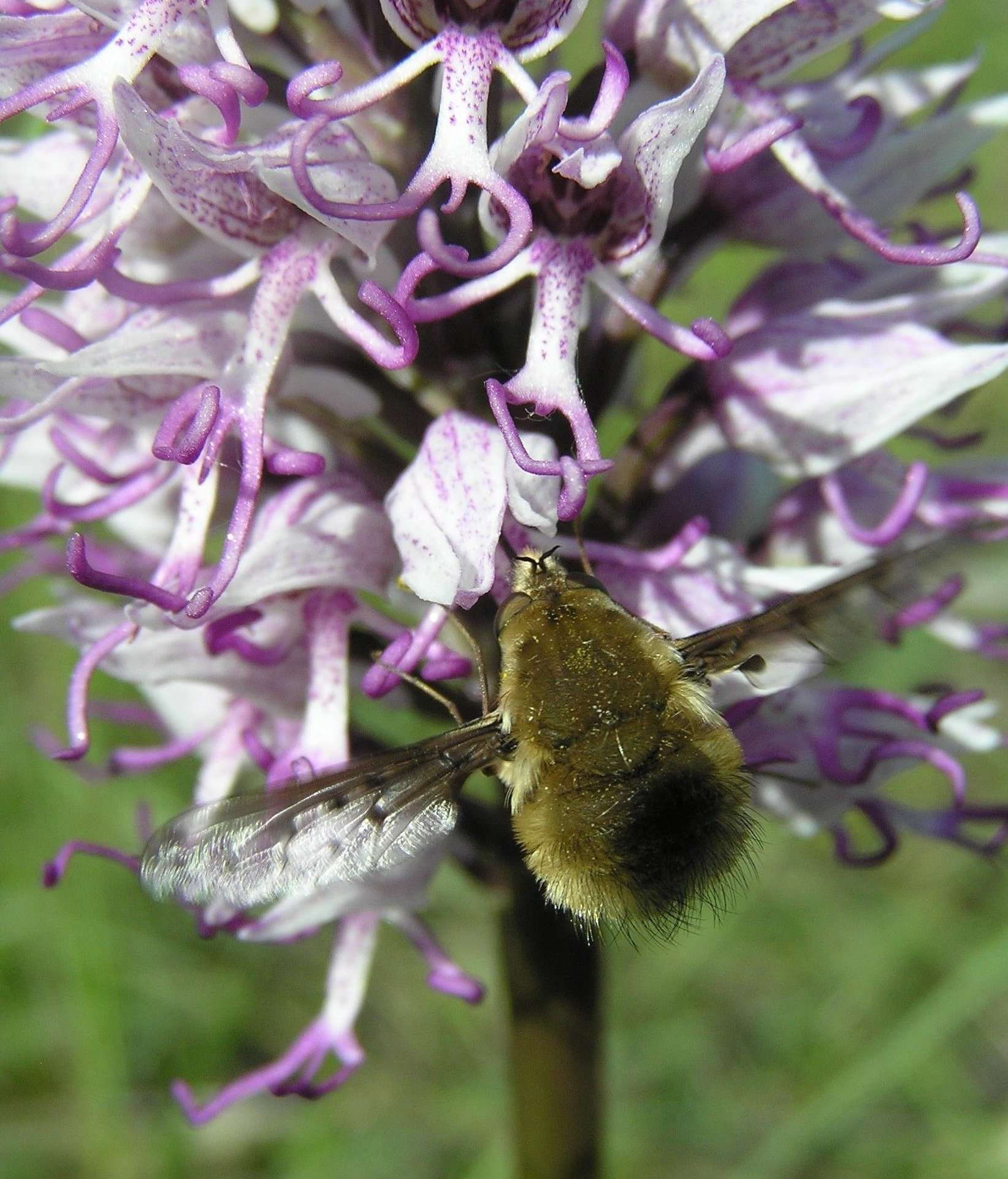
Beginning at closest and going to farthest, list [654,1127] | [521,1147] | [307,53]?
[307,53] → [521,1147] → [654,1127]

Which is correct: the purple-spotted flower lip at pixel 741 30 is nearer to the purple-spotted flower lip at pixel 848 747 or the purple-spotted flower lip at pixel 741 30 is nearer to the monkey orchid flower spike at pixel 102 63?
the monkey orchid flower spike at pixel 102 63

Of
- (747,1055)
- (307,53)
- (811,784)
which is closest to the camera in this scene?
(307,53)

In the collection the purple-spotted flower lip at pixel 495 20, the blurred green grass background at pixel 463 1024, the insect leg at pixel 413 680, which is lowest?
the blurred green grass background at pixel 463 1024

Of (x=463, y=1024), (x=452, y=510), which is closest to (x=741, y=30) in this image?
(x=452, y=510)

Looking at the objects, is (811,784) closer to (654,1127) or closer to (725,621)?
(725,621)

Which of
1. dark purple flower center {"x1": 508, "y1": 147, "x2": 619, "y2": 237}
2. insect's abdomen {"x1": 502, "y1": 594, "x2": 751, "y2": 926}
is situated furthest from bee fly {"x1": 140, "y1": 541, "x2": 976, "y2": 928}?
dark purple flower center {"x1": 508, "y1": 147, "x2": 619, "y2": 237}

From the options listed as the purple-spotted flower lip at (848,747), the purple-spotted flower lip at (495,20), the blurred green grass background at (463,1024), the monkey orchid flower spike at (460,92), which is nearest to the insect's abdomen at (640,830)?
the purple-spotted flower lip at (848,747)

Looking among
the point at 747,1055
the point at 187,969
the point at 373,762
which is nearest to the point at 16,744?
the point at 187,969
